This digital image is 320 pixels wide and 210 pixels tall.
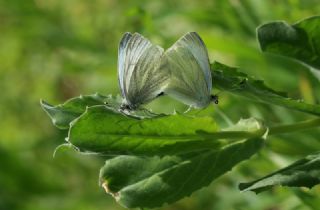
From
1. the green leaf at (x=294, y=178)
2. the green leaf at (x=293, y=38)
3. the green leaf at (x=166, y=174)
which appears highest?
the green leaf at (x=293, y=38)

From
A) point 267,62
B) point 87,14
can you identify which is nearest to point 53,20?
point 87,14

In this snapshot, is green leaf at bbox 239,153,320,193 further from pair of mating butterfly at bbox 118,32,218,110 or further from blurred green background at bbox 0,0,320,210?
blurred green background at bbox 0,0,320,210

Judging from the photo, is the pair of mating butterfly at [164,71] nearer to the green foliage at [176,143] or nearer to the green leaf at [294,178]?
the green foliage at [176,143]

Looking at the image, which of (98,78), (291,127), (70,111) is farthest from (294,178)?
(98,78)

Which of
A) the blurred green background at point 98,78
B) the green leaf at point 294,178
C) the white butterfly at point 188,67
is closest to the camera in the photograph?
the green leaf at point 294,178

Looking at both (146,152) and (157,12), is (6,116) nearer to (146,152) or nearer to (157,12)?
(157,12)

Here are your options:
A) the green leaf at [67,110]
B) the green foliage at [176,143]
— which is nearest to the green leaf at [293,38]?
the green foliage at [176,143]

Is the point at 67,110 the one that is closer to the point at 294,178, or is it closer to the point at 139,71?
the point at 139,71

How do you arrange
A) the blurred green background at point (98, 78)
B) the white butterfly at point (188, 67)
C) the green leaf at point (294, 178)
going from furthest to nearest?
the blurred green background at point (98, 78), the white butterfly at point (188, 67), the green leaf at point (294, 178)
